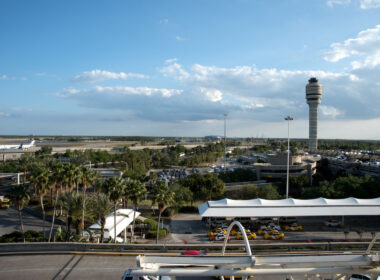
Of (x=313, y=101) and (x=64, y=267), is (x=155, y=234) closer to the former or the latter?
(x=64, y=267)

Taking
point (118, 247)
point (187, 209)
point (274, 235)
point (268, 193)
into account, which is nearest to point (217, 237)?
point (274, 235)

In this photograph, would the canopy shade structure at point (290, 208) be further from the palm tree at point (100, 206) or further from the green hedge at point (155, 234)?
the palm tree at point (100, 206)

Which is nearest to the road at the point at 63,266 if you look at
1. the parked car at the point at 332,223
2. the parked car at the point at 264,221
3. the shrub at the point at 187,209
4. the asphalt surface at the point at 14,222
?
the asphalt surface at the point at 14,222

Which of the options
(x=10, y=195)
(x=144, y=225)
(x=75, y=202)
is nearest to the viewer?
(x=10, y=195)

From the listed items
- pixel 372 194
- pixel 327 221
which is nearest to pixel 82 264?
pixel 327 221

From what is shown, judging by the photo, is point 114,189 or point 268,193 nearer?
point 114,189

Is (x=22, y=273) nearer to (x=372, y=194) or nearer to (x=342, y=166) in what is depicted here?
(x=372, y=194)
